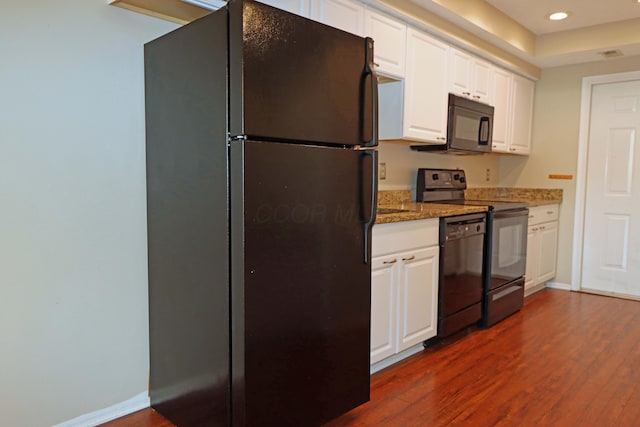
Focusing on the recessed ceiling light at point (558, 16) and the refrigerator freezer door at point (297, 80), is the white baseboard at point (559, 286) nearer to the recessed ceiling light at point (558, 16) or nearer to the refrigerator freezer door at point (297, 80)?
the recessed ceiling light at point (558, 16)

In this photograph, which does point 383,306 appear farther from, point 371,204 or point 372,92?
point 372,92

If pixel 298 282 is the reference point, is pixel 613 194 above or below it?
above

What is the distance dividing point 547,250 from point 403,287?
8.28ft

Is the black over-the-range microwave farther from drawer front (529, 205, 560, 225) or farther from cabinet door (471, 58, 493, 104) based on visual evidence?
drawer front (529, 205, 560, 225)

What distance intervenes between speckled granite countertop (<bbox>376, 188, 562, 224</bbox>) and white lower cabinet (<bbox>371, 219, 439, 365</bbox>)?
0.05m

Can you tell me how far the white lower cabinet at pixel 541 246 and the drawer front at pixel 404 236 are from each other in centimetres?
170

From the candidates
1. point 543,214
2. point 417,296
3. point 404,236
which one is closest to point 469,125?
point 543,214

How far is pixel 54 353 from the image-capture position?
6.17 ft

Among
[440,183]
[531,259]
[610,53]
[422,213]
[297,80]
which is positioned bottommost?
[531,259]

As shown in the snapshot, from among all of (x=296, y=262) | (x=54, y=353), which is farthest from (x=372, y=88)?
(x=54, y=353)

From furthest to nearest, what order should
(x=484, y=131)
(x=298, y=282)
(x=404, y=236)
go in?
(x=484, y=131), (x=404, y=236), (x=298, y=282)

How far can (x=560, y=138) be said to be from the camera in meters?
4.57

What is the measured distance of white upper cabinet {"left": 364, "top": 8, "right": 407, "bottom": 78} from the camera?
265 cm

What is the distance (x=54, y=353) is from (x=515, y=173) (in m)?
4.51
